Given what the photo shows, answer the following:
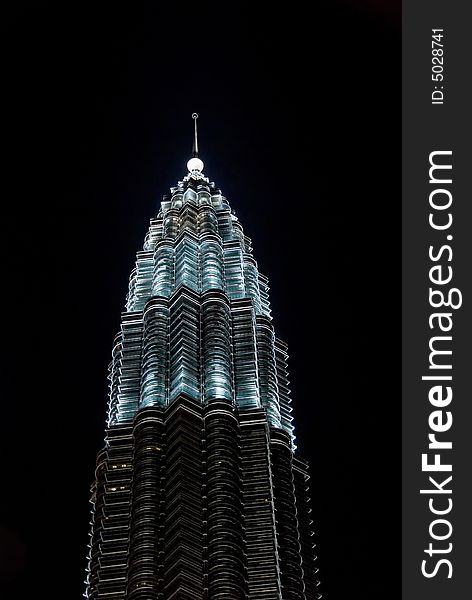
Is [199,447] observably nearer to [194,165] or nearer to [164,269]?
[164,269]

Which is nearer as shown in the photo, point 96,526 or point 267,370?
point 96,526

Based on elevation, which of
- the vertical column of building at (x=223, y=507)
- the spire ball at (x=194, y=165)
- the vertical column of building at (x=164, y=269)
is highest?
the spire ball at (x=194, y=165)

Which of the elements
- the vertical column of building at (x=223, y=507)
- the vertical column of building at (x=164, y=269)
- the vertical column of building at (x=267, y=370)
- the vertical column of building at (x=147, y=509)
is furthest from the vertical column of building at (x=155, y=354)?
the vertical column of building at (x=267, y=370)

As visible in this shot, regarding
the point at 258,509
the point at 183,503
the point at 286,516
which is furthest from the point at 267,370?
the point at 183,503

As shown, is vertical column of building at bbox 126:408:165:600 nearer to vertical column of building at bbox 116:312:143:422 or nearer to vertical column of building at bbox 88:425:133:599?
vertical column of building at bbox 88:425:133:599

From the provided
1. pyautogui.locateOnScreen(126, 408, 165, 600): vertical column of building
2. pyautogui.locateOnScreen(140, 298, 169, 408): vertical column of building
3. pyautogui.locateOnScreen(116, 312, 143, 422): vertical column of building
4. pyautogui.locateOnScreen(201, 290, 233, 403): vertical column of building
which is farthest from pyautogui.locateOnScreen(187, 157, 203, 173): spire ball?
pyautogui.locateOnScreen(126, 408, 165, 600): vertical column of building

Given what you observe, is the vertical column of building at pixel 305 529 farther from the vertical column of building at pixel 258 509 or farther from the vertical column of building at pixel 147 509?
the vertical column of building at pixel 147 509
